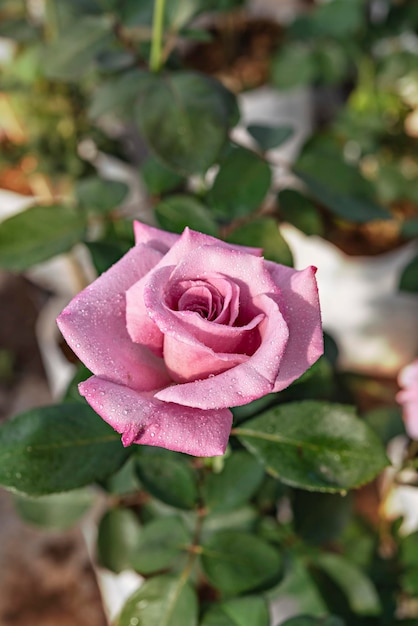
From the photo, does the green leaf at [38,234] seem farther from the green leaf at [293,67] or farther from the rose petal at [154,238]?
the green leaf at [293,67]

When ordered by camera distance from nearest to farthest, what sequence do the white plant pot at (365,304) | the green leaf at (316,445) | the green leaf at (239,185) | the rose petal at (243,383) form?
the rose petal at (243,383), the green leaf at (316,445), the green leaf at (239,185), the white plant pot at (365,304)

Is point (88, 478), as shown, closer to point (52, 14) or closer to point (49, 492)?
point (49, 492)

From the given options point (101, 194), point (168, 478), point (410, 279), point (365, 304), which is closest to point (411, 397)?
point (410, 279)

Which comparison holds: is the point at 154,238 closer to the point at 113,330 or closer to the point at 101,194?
the point at 113,330

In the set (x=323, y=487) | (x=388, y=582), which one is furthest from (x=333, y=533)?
(x=323, y=487)

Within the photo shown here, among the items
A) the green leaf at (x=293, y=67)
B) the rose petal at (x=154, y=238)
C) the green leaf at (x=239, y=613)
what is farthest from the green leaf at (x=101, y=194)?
the green leaf at (x=293, y=67)

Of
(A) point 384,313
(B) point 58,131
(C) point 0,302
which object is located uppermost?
(B) point 58,131

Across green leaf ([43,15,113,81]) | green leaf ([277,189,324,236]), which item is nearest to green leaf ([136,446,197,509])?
green leaf ([277,189,324,236])
